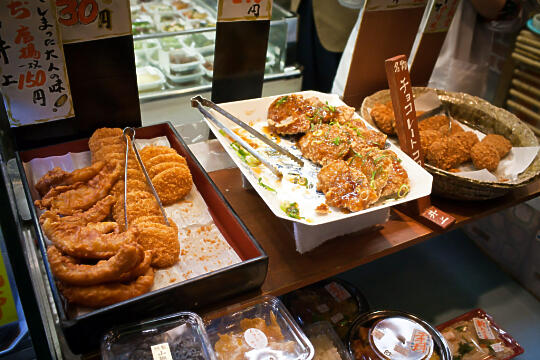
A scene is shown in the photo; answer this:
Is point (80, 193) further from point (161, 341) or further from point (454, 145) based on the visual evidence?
point (454, 145)

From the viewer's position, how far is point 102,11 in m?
2.02

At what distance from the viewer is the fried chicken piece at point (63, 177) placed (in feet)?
6.49

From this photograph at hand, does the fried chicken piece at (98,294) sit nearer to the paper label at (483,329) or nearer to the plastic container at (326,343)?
the plastic container at (326,343)

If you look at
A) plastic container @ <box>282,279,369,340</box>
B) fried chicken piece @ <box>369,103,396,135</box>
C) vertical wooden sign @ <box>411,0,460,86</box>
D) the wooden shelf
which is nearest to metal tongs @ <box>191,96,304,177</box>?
the wooden shelf

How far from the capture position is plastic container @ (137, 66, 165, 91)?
153 inches

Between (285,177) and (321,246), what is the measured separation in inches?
15.2

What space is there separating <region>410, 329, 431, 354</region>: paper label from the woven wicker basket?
78 centimetres

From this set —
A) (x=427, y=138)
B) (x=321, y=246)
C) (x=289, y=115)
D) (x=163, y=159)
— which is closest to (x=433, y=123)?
(x=427, y=138)

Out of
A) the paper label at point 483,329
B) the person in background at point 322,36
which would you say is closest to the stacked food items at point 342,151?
the paper label at point 483,329

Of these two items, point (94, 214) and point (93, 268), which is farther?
point (94, 214)

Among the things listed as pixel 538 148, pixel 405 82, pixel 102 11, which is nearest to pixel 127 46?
pixel 102 11

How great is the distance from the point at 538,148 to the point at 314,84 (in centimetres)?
339

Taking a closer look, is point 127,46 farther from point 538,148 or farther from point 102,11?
point 538,148

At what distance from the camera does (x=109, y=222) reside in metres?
1.78
